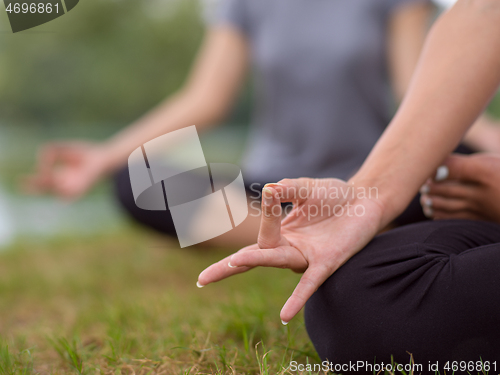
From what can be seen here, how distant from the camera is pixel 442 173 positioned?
0.79 metres

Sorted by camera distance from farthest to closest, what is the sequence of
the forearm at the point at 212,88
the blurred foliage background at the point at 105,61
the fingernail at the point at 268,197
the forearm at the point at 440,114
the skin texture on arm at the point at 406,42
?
the blurred foliage background at the point at 105,61
the forearm at the point at 212,88
the skin texture on arm at the point at 406,42
the forearm at the point at 440,114
the fingernail at the point at 268,197

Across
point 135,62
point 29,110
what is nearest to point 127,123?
point 135,62

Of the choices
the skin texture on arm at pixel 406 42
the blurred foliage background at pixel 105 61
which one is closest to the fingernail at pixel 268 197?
the skin texture on arm at pixel 406 42

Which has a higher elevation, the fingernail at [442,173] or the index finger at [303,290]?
the fingernail at [442,173]

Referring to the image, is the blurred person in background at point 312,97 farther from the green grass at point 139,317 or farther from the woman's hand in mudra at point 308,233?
the woman's hand in mudra at point 308,233

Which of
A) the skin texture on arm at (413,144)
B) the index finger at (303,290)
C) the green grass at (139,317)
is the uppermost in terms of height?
the skin texture on arm at (413,144)

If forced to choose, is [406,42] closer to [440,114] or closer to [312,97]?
[312,97]

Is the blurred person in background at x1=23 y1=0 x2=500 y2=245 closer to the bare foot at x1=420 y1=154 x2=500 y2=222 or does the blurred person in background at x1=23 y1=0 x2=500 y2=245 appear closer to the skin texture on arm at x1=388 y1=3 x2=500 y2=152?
the skin texture on arm at x1=388 y1=3 x2=500 y2=152

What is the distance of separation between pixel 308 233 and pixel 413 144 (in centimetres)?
22

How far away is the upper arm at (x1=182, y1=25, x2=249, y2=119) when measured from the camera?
5.49 ft

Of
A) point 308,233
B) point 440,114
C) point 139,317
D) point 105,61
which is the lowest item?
point 139,317

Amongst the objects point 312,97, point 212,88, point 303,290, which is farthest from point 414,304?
point 212,88

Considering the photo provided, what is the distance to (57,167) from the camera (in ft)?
5.61

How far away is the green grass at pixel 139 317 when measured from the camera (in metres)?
0.75
